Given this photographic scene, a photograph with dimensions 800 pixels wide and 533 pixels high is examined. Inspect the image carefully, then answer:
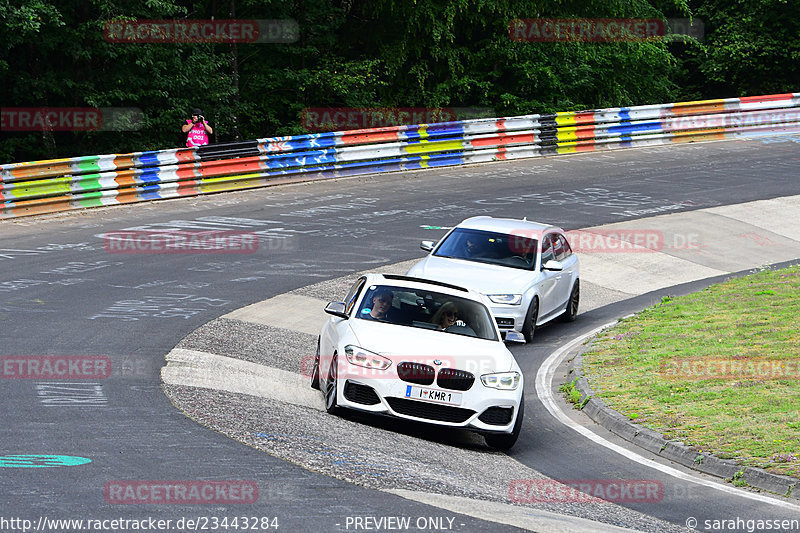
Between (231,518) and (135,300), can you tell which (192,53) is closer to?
(135,300)

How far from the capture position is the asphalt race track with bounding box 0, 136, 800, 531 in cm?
771

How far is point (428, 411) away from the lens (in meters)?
10.5

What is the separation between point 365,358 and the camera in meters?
10.6

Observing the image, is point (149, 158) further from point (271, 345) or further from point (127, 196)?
point (271, 345)

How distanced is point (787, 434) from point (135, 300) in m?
9.58

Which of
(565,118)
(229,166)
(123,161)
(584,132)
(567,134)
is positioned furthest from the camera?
(584,132)

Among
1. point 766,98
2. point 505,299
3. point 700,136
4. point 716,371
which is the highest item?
point 766,98

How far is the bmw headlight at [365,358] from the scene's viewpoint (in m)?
10.5

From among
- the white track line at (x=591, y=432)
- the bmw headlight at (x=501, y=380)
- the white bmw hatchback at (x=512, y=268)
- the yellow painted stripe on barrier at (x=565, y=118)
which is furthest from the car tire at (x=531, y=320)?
the yellow painted stripe on barrier at (x=565, y=118)

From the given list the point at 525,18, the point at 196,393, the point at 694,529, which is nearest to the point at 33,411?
the point at 196,393

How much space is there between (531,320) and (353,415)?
5.58m

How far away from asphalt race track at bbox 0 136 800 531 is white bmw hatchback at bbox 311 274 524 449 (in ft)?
0.91

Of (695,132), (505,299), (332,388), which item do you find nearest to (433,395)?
(332,388)

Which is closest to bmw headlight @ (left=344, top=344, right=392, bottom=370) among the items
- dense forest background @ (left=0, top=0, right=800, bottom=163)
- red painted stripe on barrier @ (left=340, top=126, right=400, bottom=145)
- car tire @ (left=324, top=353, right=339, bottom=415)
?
car tire @ (left=324, top=353, right=339, bottom=415)
